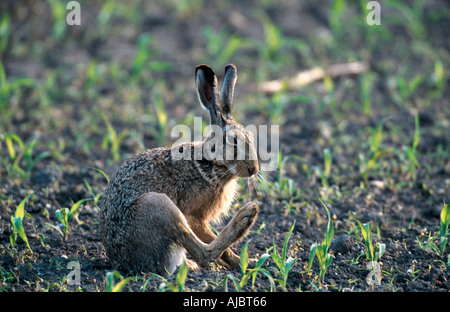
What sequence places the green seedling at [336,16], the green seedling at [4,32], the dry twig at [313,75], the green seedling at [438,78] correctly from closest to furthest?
the green seedling at [438,78], the dry twig at [313,75], the green seedling at [4,32], the green seedling at [336,16]

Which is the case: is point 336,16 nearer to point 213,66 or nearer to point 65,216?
point 213,66

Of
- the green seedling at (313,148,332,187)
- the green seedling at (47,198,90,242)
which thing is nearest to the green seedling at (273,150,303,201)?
the green seedling at (313,148,332,187)

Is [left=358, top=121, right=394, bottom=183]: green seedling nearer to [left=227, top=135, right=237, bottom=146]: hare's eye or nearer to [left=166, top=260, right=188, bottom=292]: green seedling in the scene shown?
[left=227, top=135, right=237, bottom=146]: hare's eye

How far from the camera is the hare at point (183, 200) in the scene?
5.11m

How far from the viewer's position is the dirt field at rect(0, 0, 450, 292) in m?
5.46

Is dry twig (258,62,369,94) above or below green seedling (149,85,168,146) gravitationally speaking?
above

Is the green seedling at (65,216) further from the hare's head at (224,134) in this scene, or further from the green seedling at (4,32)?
the green seedling at (4,32)

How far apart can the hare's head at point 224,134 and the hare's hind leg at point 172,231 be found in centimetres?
41

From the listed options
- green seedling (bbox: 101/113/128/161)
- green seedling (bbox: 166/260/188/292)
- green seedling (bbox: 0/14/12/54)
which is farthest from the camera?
green seedling (bbox: 0/14/12/54)

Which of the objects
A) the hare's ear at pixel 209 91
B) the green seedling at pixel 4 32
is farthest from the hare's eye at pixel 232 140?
the green seedling at pixel 4 32

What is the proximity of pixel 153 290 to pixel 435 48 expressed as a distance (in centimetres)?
816

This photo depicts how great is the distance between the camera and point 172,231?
509cm
